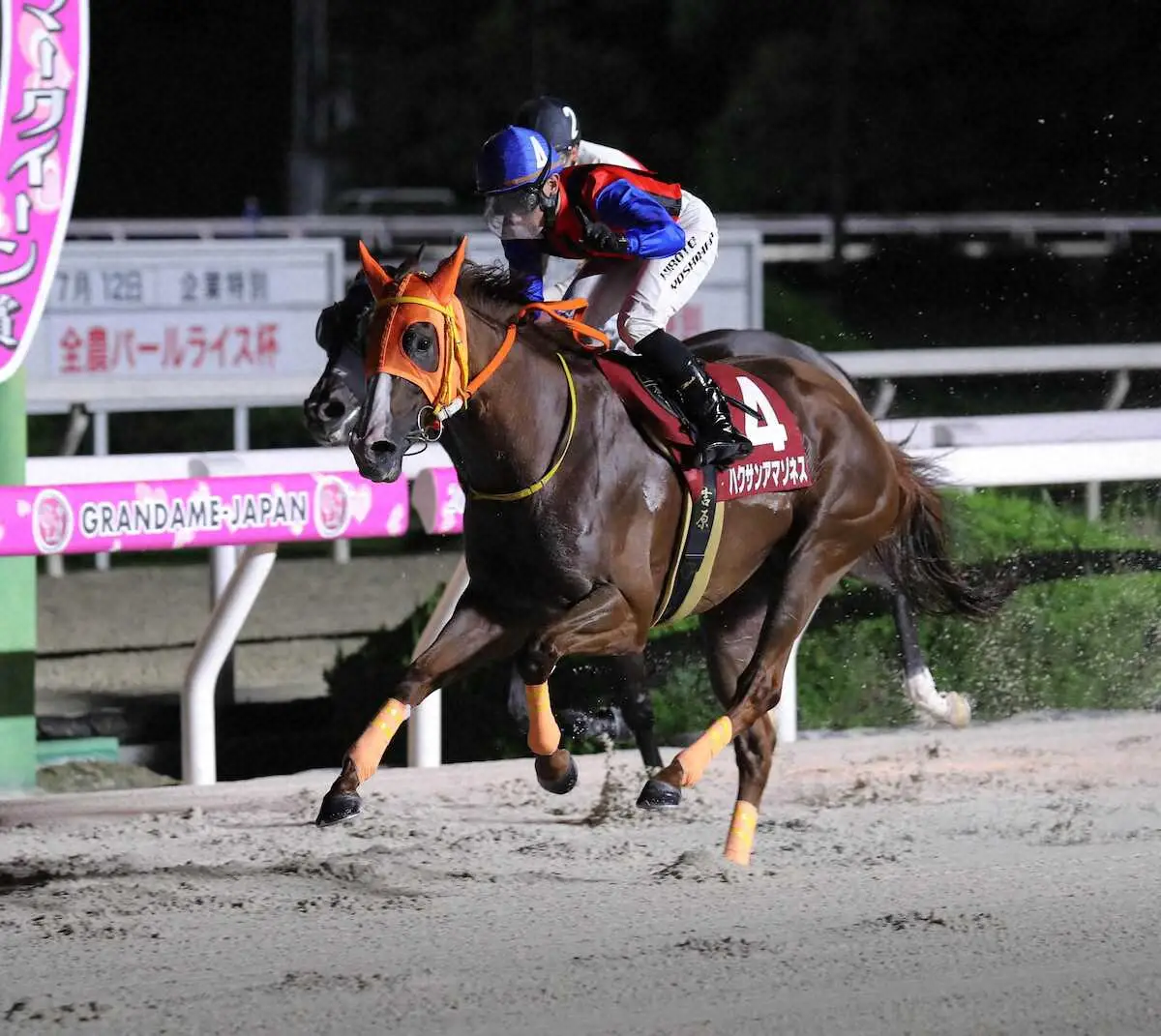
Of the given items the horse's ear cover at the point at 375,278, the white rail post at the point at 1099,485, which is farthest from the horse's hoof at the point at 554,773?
the white rail post at the point at 1099,485

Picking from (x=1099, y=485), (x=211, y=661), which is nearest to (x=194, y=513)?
(x=211, y=661)

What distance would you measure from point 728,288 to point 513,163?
6406mm

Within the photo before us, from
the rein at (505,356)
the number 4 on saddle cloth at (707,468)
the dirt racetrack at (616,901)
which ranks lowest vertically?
the dirt racetrack at (616,901)

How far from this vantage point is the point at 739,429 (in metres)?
4.66

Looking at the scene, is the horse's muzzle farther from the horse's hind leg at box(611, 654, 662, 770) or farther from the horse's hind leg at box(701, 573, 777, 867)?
the horse's hind leg at box(611, 654, 662, 770)

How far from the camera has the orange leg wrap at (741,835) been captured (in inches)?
177

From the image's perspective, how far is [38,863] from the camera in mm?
4430

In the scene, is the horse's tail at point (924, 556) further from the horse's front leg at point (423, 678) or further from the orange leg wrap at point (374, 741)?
the orange leg wrap at point (374, 741)

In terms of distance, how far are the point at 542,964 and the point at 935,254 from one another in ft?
47.1

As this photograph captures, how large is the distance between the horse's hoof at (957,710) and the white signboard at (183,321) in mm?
4564

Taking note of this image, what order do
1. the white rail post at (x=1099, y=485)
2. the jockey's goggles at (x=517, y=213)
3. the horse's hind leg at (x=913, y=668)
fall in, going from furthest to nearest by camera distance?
the white rail post at (x=1099, y=485) → the horse's hind leg at (x=913, y=668) → the jockey's goggles at (x=517, y=213)

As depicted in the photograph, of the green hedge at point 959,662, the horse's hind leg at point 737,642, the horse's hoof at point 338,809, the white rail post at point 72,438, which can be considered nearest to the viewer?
the horse's hoof at point 338,809

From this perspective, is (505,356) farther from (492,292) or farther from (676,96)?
(676,96)

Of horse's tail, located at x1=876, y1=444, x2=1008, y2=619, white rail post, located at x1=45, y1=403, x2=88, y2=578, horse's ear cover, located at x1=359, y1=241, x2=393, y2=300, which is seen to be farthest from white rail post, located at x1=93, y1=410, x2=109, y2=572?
horse's ear cover, located at x1=359, y1=241, x2=393, y2=300
